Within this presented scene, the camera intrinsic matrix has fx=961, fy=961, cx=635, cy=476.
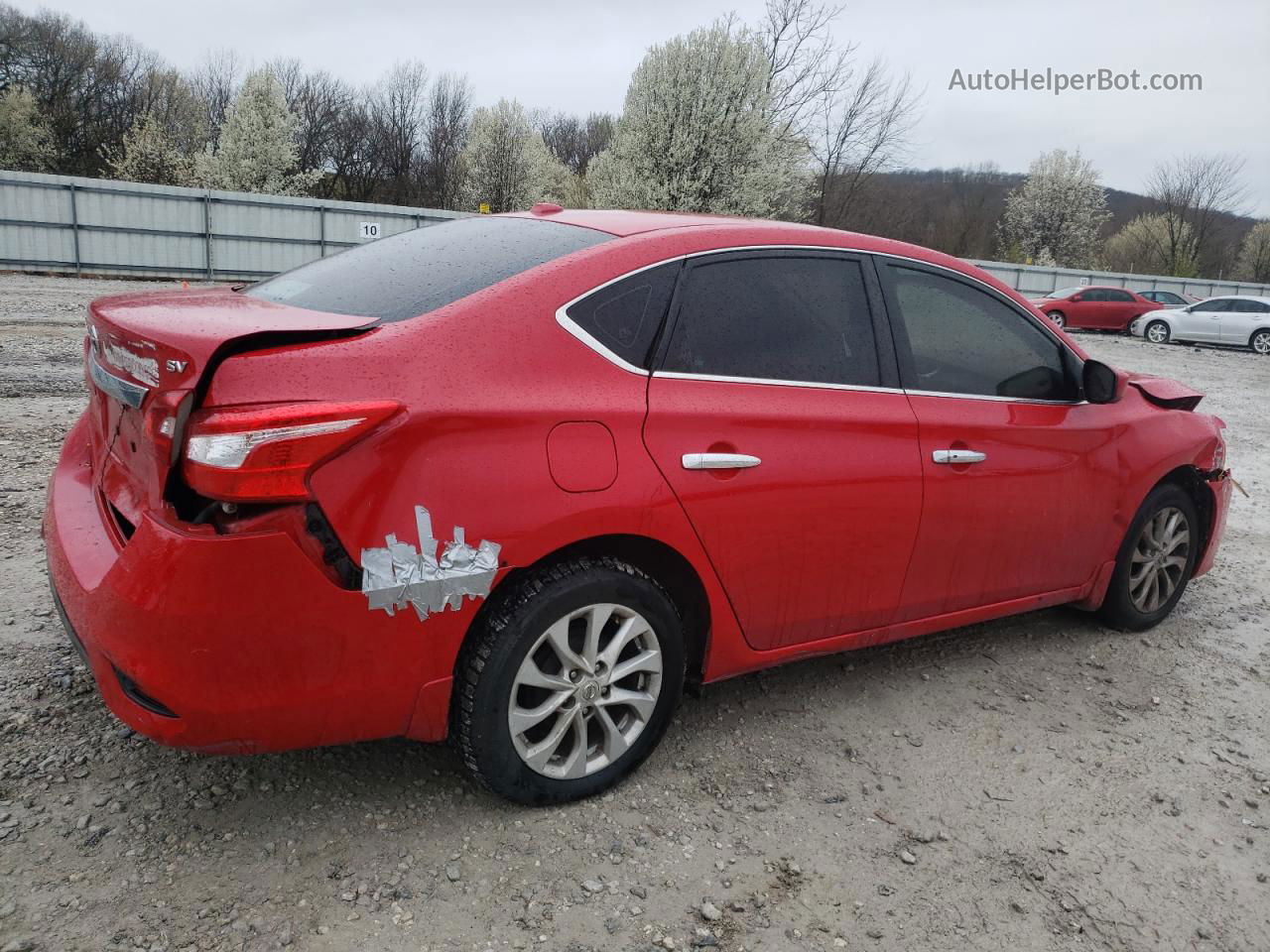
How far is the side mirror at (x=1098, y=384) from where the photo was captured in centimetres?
374

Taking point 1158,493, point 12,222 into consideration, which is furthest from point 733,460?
point 12,222

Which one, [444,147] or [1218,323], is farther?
[444,147]

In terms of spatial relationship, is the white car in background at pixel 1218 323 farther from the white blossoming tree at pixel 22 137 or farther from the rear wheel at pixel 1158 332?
the white blossoming tree at pixel 22 137

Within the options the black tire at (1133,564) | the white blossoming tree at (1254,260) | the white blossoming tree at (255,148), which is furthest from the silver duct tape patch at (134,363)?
the white blossoming tree at (1254,260)

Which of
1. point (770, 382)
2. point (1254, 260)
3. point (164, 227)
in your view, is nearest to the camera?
point (770, 382)

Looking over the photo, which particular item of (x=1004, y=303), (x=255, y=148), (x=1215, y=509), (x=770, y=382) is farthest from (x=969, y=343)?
(x=255, y=148)

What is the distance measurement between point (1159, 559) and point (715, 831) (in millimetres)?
2715

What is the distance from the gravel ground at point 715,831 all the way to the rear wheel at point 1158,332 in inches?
1003

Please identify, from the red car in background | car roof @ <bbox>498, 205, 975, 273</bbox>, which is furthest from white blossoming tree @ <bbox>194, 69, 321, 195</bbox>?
car roof @ <bbox>498, 205, 975, 273</bbox>

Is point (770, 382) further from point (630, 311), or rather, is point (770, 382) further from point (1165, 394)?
point (1165, 394)

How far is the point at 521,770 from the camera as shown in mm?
2541

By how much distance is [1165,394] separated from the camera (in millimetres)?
4125

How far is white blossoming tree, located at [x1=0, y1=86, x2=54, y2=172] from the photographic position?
40.6 metres

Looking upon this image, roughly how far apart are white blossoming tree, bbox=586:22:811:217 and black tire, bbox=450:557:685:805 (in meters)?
25.7
